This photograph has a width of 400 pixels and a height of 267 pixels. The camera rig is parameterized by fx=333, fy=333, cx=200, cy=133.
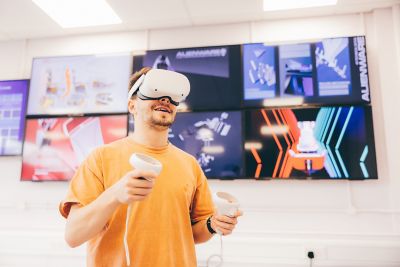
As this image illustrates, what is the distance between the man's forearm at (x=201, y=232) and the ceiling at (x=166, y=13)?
201 centimetres

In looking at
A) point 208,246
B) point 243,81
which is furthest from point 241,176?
point 243,81

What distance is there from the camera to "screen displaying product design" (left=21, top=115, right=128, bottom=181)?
3.04m

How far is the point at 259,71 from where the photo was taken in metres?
2.91

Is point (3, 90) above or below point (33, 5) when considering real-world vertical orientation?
below

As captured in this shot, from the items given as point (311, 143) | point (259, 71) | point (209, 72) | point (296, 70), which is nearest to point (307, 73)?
point (296, 70)

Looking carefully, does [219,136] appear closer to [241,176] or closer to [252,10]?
[241,176]

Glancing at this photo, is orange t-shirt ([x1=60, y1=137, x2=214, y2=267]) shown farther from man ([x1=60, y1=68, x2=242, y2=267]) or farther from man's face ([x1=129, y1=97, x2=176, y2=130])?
man's face ([x1=129, y1=97, x2=176, y2=130])

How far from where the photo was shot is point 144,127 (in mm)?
1439

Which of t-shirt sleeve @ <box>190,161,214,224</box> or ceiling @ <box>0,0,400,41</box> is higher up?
ceiling @ <box>0,0,400,41</box>

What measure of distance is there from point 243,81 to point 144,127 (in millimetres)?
1662

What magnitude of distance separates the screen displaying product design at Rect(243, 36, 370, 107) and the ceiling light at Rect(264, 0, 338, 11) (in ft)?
1.05

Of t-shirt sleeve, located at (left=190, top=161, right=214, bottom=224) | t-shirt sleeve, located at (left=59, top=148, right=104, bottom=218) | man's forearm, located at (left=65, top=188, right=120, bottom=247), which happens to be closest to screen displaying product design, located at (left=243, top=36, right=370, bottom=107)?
t-shirt sleeve, located at (left=190, top=161, right=214, bottom=224)

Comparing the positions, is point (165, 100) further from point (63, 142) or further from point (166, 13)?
point (63, 142)

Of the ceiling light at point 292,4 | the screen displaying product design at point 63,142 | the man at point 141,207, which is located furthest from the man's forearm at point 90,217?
the ceiling light at point 292,4
